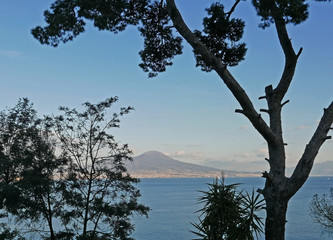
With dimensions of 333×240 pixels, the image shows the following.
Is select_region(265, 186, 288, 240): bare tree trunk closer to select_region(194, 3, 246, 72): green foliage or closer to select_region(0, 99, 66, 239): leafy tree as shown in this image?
select_region(194, 3, 246, 72): green foliage

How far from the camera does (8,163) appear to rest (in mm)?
11781

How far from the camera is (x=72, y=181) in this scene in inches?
460

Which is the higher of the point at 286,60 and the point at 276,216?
the point at 286,60

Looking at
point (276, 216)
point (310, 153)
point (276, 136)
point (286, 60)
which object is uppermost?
point (286, 60)

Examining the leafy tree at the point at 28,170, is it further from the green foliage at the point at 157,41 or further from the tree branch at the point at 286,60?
the tree branch at the point at 286,60

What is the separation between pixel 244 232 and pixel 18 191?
7043mm

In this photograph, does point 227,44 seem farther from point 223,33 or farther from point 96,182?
point 96,182

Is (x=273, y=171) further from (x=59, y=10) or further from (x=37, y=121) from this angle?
(x=37, y=121)

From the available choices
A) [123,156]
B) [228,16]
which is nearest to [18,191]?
[123,156]

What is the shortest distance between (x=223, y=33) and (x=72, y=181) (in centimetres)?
659

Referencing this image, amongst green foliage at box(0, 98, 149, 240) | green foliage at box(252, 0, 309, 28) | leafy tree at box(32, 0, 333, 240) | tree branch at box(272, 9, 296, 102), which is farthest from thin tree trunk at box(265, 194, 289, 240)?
green foliage at box(0, 98, 149, 240)

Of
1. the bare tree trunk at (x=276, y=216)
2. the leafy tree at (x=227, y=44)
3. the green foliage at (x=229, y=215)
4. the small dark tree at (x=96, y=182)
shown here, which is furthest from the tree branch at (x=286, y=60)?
the small dark tree at (x=96, y=182)

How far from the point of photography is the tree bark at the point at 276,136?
6.15 meters

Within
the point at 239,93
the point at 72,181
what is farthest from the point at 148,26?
the point at 72,181
